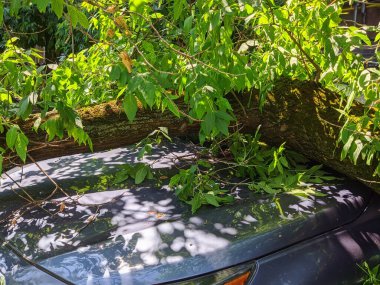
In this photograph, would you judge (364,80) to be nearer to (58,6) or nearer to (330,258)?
(330,258)

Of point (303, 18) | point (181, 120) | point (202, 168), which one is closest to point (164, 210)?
point (202, 168)

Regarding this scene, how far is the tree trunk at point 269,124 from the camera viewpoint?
2791 millimetres

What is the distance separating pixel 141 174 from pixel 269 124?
87 centimetres

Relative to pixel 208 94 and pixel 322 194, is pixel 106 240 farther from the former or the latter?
pixel 322 194

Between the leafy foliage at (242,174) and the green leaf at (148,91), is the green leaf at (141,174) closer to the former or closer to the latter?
the leafy foliage at (242,174)

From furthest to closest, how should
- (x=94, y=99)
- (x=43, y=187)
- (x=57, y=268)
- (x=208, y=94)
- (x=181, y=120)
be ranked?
(x=94, y=99), (x=181, y=120), (x=43, y=187), (x=208, y=94), (x=57, y=268)

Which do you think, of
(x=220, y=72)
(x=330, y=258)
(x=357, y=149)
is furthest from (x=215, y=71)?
(x=330, y=258)

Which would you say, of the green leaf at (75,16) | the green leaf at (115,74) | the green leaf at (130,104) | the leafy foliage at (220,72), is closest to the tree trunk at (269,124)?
the leafy foliage at (220,72)

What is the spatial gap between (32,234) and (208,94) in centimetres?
100

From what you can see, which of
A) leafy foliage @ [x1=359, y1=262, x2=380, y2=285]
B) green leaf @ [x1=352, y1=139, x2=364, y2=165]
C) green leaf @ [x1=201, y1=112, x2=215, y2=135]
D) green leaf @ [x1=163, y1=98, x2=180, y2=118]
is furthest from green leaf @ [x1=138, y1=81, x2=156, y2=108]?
leafy foliage @ [x1=359, y1=262, x2=380, y2=285]

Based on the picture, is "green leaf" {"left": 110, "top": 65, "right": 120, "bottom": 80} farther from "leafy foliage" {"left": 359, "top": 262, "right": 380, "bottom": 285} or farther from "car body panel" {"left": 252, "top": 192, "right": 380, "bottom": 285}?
"leafy foliage" {"left": 359, "top": 262, "right": 380, "bottom": 285}

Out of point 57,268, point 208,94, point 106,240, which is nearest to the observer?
point 57,268

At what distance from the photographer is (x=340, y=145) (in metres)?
2.73

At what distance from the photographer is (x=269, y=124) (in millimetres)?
3012
